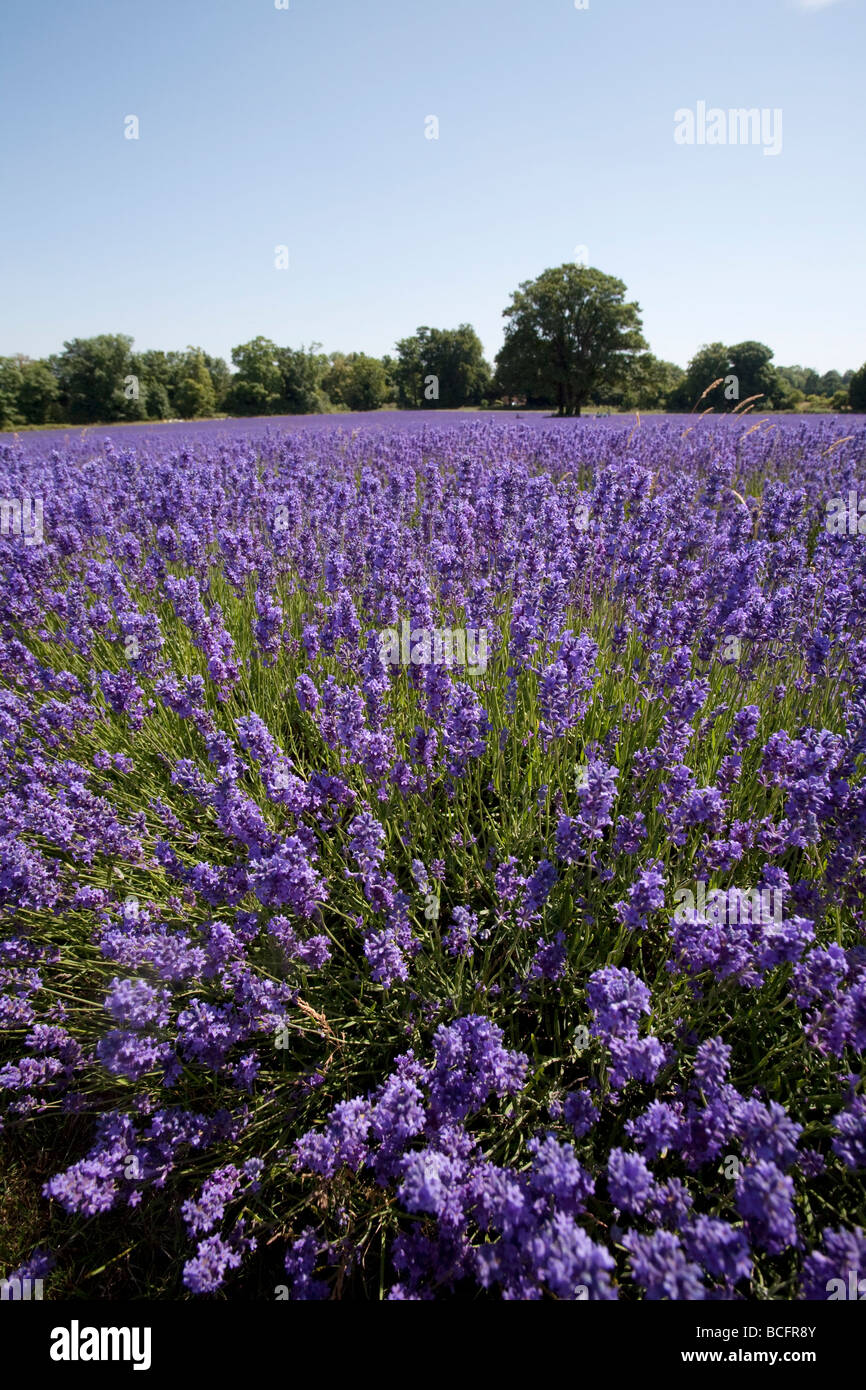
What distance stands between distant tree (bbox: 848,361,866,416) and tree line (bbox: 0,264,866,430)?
0.59 feet

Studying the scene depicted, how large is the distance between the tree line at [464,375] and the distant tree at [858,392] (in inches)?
7.0

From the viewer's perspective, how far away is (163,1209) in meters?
1.82

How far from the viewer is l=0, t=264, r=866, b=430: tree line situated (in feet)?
119

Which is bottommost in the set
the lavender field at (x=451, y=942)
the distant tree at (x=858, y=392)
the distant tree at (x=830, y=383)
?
the lavender field at (x=451, y=942)

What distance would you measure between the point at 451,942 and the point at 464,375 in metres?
47.7

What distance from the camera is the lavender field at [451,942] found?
1256mm

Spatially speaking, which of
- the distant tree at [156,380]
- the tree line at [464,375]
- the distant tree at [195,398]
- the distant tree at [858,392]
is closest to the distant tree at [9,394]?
the tree line at [464,375]

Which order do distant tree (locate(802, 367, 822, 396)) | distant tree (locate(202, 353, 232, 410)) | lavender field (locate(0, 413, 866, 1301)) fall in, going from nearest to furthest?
lavender field (locate(0, 413, 866, 1301))
distant tree (locate(202, 353, 232, 410))
distant tree (locate(802, 367, 822, 396))

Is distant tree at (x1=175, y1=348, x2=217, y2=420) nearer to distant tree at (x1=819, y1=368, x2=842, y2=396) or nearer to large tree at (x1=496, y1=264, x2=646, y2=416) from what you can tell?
large tree at (x1=496, y1=264, x2=646, y2=416)

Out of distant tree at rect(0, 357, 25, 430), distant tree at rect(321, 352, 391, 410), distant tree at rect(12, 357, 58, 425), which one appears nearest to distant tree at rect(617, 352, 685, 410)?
distant tree at rect(321, 352, 391, 410)

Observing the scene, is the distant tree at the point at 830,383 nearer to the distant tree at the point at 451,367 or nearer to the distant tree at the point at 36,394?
the distant tree at the point at 451,367

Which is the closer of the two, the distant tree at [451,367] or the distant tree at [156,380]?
the distant tree at [156,380]
